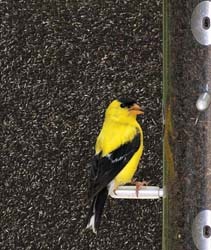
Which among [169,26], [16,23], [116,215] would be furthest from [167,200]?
[16,23]

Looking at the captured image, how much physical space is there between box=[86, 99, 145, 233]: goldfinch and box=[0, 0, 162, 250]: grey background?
35cm

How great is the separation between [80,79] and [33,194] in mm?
425

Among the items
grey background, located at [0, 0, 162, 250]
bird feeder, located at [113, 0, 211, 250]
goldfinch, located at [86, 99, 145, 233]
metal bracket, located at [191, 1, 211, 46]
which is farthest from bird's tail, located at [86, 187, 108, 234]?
metal bracket, located at [191, 1, 211, 46]

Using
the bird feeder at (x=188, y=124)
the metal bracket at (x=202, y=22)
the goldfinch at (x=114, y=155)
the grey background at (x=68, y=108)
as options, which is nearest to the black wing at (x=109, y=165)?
the goldfinch at (x=114, y=155)

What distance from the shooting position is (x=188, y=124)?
1.67 metres

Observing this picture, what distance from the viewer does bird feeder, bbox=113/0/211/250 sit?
Answer: 1636mm

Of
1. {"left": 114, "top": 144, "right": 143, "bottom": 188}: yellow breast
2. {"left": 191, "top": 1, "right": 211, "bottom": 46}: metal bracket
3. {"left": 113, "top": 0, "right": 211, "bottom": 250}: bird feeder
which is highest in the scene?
{"left": 191, "top": 1, "right": 211, "bottom": 46}: metal bracket

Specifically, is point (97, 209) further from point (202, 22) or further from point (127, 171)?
point (202, 22)

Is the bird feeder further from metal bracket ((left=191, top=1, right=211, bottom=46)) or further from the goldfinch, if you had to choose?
the goldfinch

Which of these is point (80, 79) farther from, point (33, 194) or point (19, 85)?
point (33, 194)

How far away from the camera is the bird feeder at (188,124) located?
164 centimetres

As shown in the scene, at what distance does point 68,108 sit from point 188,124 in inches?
46.3

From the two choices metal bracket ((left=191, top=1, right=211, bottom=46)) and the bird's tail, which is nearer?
metal bracket ((left=191, top=1, right=211, bottom=46))

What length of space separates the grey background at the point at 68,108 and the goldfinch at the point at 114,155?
0.35 m
